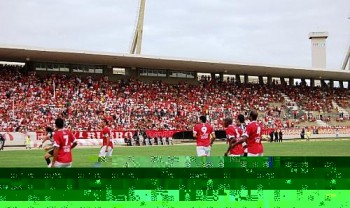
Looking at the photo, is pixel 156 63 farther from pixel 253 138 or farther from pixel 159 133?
pixel 253 138

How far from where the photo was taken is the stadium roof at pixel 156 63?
52.4m

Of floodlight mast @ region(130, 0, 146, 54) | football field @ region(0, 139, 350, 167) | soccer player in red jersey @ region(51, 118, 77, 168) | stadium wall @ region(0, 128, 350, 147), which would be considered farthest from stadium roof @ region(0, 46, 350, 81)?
soccer player in red jersey @ region(51, 118, 77, 168)

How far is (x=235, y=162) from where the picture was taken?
11.3 meters

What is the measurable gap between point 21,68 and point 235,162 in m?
46.6

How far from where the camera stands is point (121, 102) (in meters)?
55.1

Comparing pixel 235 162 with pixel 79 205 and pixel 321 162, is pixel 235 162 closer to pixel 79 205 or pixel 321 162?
pixel 321 162

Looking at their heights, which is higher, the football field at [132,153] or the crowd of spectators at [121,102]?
the crowd of spectators at [121,102]

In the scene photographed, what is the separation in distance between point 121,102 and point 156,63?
761cm

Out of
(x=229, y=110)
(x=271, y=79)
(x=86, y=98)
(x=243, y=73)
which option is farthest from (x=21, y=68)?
(x=271, y=79)

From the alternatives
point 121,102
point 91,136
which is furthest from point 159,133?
point 91,136

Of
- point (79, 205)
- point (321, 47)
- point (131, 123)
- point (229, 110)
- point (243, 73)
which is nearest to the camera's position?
point (79, 205)

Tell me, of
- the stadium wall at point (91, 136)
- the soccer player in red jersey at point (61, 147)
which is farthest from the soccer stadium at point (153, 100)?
the soccer player in red jersey at point (61, 147)

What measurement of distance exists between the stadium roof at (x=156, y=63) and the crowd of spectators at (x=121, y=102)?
1816 millimetres

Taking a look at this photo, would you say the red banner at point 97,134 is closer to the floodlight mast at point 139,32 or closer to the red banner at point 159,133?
the red banner at point 159,133
